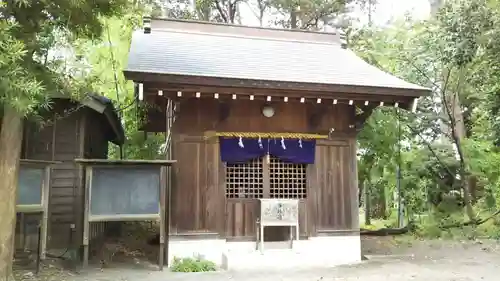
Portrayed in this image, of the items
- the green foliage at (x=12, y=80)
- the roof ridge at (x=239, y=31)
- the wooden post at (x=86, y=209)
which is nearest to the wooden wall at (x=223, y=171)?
the wooden post at (x=86, y=209)

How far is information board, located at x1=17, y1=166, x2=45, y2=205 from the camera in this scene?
261 inches

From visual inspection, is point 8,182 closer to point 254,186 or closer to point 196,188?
point 196,188

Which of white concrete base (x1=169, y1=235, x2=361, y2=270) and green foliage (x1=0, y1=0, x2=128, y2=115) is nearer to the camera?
green foliage (x1=0, y1=0, x2=128, y2=115)

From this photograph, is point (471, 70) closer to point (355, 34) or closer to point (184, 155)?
point (355, 34)

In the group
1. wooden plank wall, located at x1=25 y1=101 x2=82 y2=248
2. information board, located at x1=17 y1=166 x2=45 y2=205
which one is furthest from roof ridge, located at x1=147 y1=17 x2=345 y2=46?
information board, located at x1=17 y1=166 x2=45 y2=205

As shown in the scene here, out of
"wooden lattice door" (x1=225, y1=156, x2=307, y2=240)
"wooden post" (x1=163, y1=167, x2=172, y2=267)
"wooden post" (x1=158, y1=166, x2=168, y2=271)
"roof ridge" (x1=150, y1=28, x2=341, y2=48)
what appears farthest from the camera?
"roof ridge" (x1=150, y1=28, x2=341, y2=48)

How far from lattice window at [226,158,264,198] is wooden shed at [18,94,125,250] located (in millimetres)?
2900

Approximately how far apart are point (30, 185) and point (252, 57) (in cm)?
497

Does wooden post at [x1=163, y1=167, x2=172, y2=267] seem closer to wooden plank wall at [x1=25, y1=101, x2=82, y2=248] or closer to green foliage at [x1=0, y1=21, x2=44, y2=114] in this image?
wooden plank wall at [x1=25, y1=101, x2=82, y2=248]

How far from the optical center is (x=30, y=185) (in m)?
6.77

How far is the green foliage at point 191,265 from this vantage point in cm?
709

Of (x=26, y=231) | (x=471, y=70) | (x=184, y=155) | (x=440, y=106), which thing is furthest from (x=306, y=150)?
(x=440, y=106)

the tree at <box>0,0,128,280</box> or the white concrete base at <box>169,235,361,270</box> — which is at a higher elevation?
the tree at <box>0,0,128,280</box>

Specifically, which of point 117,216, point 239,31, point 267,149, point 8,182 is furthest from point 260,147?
point 8,182
